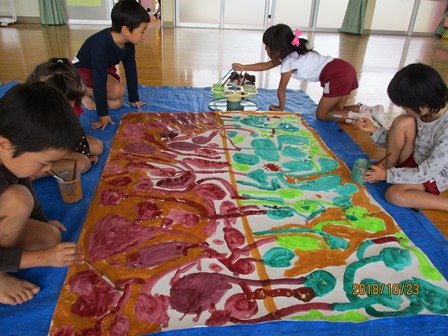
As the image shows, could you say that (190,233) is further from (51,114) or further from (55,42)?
(55,42)

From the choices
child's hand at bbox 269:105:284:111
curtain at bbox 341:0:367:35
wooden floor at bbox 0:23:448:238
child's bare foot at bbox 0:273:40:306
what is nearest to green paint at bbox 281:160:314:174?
wooden floor at bbox 0:23:448:238

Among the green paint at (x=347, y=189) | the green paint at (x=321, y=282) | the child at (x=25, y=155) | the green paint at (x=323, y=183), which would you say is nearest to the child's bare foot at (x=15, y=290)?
the child at (x=25, y=155)

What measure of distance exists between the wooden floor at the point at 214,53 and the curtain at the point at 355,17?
0.19 m

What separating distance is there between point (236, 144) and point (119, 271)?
977 millimetres

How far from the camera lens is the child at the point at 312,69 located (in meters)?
2.26

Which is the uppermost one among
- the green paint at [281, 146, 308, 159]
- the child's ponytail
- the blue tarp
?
the child's ponytail

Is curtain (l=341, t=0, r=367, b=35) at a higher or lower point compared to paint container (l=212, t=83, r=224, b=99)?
higher

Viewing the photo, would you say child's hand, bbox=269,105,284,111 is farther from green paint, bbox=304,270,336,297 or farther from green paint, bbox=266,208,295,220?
green paint, bbox=304,270,336,297

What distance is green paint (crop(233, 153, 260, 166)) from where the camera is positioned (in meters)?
1.77

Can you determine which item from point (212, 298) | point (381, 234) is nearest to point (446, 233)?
point (381, 234)

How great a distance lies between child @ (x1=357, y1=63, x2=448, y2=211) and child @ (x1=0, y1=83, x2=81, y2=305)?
4.09ft

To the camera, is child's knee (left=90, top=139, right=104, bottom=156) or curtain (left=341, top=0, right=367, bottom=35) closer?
child's knee (left=90, top=139, right=104, bottom=156)

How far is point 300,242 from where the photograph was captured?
1.30 meters

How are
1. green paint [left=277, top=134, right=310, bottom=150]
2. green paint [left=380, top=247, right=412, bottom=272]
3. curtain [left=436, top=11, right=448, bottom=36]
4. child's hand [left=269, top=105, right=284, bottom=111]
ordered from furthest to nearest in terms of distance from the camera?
curtain [left=436, top=11, right=448, bottom=36] → child's hand [left=269, top=105, right=284, bottom=111] → green paint [left=277, top=134, right=310, bottom=150] → green paint [left=380, top=247, right=412, bottom=272]
